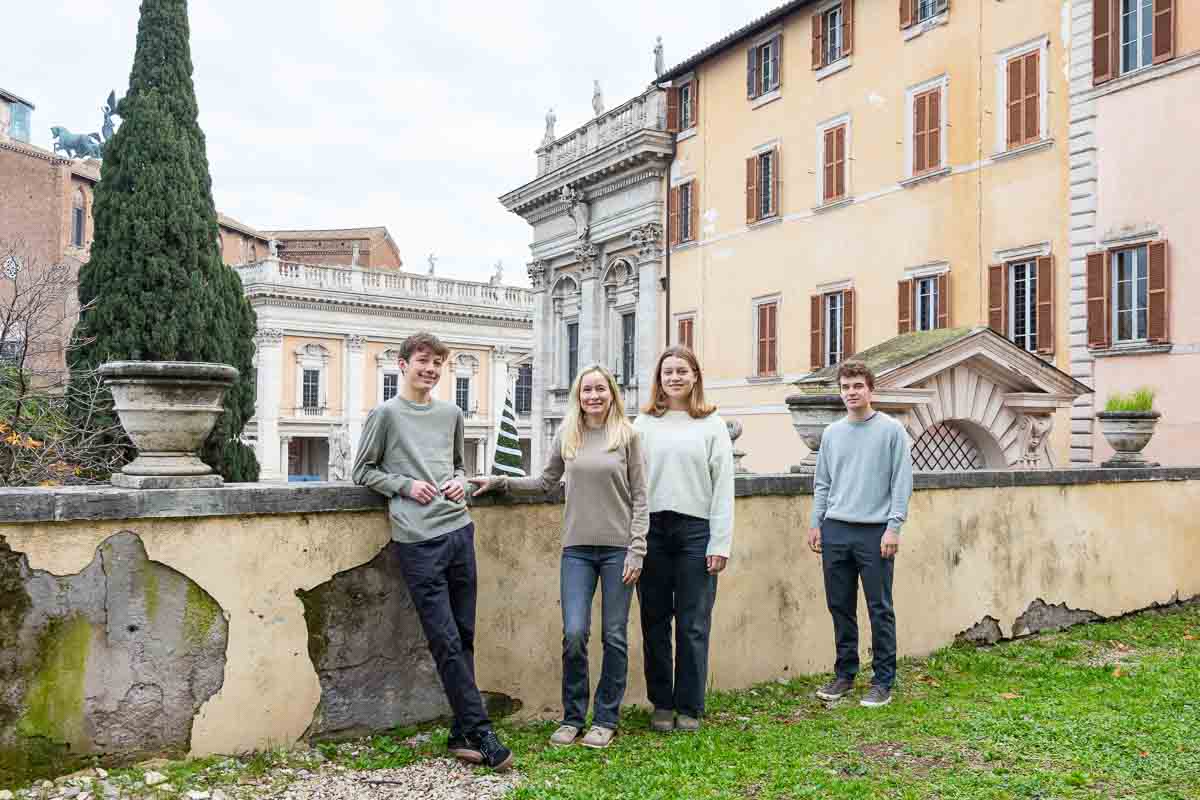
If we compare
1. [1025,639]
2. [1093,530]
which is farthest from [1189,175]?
[1025,639]

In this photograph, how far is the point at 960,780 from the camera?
4500 mm

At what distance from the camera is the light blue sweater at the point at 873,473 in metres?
5.70

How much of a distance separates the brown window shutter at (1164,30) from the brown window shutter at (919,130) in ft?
16.3

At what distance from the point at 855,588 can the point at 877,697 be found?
0.62 metres

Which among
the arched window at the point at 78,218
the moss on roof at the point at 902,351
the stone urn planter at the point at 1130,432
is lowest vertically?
the stone urn planter at the point at 1130,432

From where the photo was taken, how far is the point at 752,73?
24.8 metres

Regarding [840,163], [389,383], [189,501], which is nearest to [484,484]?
[189,501]

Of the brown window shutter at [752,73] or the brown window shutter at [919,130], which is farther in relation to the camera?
the brown window shutter at [752,73]

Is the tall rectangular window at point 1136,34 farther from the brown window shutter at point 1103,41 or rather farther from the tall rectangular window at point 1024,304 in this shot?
the tall rectangular window at point 1024,304

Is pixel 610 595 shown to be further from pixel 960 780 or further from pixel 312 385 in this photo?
pixel 312 385

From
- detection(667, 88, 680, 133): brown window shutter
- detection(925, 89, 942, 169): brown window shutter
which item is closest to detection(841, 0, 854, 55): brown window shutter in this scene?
detection(925, 89, 942, 169): brown window shutter

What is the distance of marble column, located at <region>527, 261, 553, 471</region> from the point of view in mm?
34469

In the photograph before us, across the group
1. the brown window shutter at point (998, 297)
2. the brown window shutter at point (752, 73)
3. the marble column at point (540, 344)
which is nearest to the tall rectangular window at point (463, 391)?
the marble column at point (540, 344)

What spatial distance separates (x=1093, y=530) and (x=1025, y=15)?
40.9 feet
